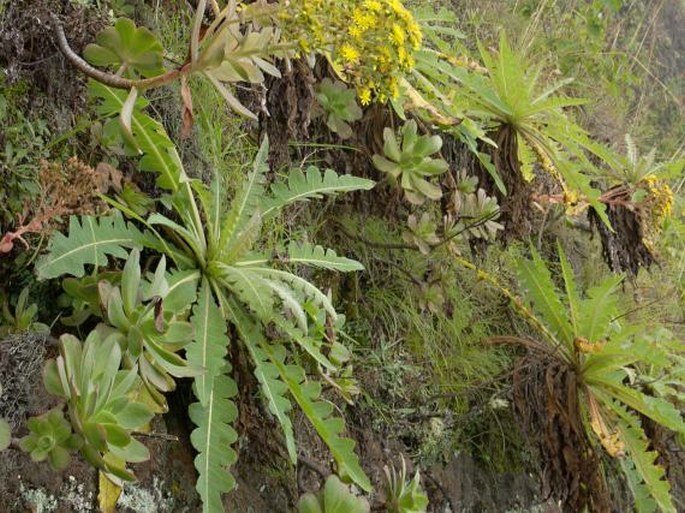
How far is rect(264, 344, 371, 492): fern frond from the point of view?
6.56ft

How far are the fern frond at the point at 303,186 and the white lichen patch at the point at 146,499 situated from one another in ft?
2.38

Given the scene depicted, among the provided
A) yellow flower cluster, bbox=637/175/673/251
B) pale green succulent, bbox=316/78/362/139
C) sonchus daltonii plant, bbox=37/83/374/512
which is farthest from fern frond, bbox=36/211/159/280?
yellow flower cluster, bbox=637/175/673/251

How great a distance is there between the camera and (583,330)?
302 cm

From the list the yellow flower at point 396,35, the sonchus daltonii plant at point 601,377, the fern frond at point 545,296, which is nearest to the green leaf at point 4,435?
the yellow flower at point 396,35

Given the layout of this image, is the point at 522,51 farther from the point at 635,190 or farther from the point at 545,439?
the point at 545,439

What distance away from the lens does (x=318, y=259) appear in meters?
2.22

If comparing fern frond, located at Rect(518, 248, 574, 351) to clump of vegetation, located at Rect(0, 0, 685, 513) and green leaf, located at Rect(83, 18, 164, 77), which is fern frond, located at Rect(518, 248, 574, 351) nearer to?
clump of vegetation, located at Rect(0, 0, 685, 513)

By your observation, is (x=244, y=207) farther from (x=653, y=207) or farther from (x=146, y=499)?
(x=653, y=207)

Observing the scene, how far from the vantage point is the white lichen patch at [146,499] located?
1777mm

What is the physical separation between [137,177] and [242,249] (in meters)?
0.31

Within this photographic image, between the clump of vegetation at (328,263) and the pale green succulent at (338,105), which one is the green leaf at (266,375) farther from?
the pale green succulent at (338,105)

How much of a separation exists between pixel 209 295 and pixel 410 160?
2.96 feet

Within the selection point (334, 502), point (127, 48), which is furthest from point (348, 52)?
point (334, 502)

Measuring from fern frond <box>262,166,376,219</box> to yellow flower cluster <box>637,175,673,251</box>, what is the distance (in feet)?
4.52
